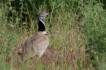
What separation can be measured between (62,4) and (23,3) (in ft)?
4.93

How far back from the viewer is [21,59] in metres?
9.47

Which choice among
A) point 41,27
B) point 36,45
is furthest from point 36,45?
point 41,27

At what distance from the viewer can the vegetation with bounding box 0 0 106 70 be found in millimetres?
9430

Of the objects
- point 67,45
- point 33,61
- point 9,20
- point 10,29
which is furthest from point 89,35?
point 9,20

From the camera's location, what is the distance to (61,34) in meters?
11.1

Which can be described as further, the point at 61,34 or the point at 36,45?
the point at 61,34

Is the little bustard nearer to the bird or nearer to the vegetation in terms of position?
the bird

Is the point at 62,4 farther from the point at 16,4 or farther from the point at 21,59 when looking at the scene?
the point at 21,59

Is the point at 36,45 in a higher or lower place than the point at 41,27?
lower

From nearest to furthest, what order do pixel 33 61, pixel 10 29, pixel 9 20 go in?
pixel 33 61 → pixel 10 29 → pixel 9 20

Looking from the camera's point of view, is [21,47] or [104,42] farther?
[21,47]

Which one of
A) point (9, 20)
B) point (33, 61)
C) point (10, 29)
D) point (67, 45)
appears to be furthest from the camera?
point (9, 20)

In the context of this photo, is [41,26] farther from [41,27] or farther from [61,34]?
[61,34]

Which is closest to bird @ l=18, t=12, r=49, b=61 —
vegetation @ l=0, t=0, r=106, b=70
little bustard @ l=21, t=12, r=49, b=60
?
little bustard @ l=21, t=12, r=49, b=60
